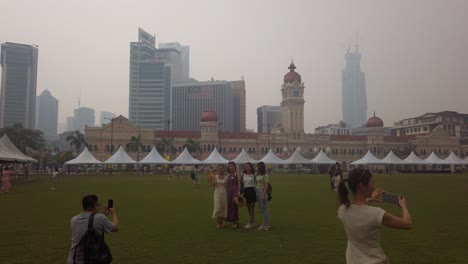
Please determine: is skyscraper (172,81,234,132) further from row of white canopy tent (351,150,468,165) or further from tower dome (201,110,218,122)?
row of white canopy tent (351,150,468,165)

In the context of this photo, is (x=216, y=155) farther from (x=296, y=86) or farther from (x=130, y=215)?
(x=296, y=86)

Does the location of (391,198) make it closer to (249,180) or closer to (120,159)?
(249,180)

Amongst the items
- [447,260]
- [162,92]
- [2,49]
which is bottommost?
[447,260]

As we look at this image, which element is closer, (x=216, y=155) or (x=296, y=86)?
(x=216, y=155)

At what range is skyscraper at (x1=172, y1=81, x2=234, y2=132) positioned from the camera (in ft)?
529

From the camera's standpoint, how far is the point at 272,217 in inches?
483

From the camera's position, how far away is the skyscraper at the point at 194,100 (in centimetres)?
16138

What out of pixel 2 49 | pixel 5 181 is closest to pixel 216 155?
pixel 5 181

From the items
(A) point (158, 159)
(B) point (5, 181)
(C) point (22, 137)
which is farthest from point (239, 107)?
(B) point (5, 181)

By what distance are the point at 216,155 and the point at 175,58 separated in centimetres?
15347

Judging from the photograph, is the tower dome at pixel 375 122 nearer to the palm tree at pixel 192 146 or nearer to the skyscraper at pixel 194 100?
the palm tree at pixel 192 146

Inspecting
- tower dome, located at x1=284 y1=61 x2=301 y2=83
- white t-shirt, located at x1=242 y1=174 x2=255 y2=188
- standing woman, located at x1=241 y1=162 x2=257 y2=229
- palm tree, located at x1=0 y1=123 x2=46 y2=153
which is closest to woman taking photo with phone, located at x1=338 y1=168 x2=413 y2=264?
standing woman, located at x1=241 y1=162 x2=257 y2=229

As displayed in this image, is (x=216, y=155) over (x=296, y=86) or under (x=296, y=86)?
under

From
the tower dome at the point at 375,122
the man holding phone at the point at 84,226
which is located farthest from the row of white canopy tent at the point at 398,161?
the man holding phone at the point at 84,226
